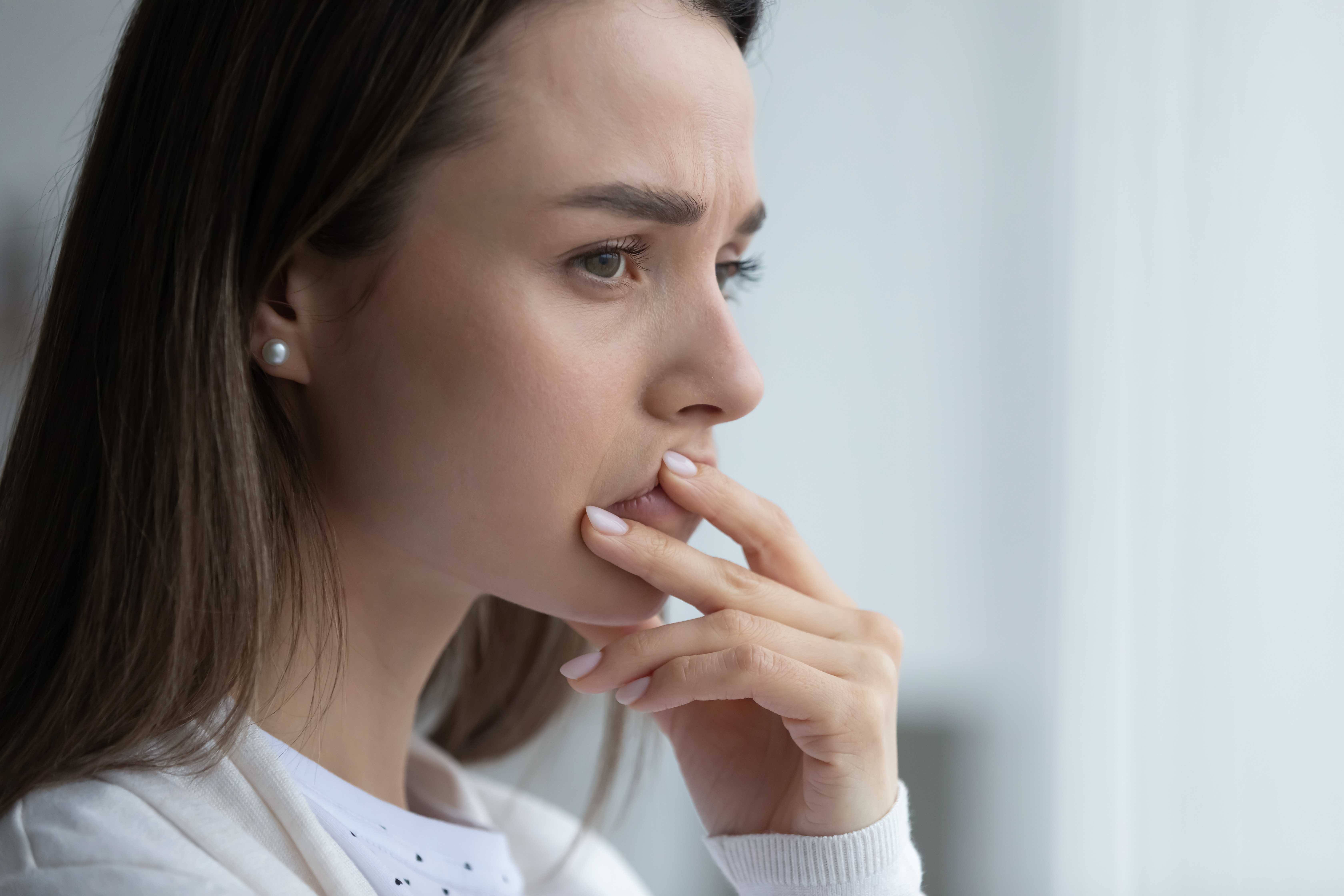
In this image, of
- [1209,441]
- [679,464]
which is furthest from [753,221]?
[1209,441]

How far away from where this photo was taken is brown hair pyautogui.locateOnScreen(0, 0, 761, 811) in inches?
30.5

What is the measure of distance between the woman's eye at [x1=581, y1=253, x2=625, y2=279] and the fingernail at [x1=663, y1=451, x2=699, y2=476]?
17 cm

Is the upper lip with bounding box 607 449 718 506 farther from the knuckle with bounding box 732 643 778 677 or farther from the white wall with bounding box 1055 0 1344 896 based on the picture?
the white wall with bounding box 1055 0 1344 896

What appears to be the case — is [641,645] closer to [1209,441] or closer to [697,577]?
[697,577]

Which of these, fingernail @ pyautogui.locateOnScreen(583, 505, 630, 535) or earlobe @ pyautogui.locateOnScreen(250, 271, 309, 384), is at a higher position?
earlobe @ pyautogui.locateOnScreen(250, 271, 309, 384)

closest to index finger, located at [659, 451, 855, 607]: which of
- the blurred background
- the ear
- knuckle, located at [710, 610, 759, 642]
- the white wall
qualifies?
knuckle, located at [710, 610, 759, 642]

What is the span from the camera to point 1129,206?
1729mm

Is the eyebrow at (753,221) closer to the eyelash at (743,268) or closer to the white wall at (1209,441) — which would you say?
the eyelash at (743,268)

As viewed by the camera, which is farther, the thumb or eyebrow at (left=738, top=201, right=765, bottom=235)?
the thumb

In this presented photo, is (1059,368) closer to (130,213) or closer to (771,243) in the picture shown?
(771,243)

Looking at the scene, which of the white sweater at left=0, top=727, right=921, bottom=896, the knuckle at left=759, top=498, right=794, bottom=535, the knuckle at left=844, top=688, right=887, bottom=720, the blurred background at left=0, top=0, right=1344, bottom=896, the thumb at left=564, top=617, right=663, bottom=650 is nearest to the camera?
the white sweater at left=0, top=727, right=921, bottom=896

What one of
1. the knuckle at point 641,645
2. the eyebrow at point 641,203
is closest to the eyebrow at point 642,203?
the eyebrow at point 641,203

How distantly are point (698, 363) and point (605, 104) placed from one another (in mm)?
226

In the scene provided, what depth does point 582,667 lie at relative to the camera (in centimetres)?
90
